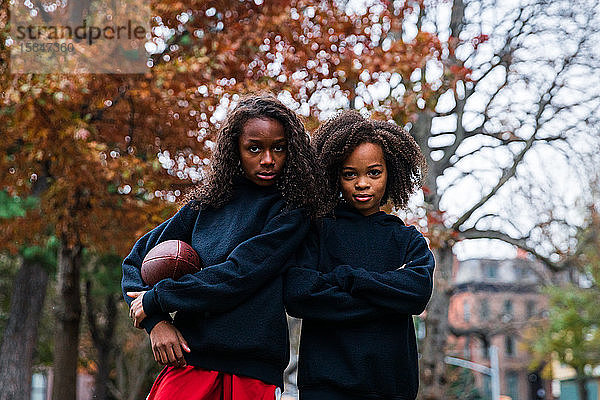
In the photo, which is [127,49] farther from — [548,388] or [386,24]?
[548,388]

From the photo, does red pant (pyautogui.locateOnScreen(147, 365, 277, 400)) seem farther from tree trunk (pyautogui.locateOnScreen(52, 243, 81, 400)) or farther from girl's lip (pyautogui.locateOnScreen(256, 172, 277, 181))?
tree trunk (pyautogui.locateOnScreen(52, 243, 81, 400))

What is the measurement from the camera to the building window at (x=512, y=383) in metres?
58.7

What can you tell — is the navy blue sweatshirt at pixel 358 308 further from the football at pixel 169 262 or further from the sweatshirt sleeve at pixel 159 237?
the sweatshirt sleeve at pixel 159 237

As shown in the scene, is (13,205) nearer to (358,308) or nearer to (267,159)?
(267,159)

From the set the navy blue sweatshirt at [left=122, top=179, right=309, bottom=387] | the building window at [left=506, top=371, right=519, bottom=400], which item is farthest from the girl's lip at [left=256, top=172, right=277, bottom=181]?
the building window at [left=506, top=371, right=519, bottom=400]

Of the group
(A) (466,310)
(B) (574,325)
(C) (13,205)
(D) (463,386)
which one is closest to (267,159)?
(C) (13,205)

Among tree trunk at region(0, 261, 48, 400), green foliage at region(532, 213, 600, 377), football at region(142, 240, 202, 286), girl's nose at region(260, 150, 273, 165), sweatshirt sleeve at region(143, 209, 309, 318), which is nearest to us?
sweatshirt sleeve at region(143, 209, 309, 318)

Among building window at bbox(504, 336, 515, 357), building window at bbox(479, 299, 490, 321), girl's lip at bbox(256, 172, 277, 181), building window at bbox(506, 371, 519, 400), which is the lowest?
building window at bbox(506, 371, 519, 400)

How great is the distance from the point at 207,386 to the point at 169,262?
0.62 m

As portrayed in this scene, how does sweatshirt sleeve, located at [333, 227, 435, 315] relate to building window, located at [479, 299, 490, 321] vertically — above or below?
below

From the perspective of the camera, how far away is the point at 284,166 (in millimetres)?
3900

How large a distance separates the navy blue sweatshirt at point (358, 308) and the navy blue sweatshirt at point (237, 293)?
140 millimetres

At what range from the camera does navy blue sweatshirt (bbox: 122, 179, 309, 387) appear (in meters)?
3.49

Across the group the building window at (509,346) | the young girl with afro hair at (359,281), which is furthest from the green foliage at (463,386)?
the building window at (509,346)
